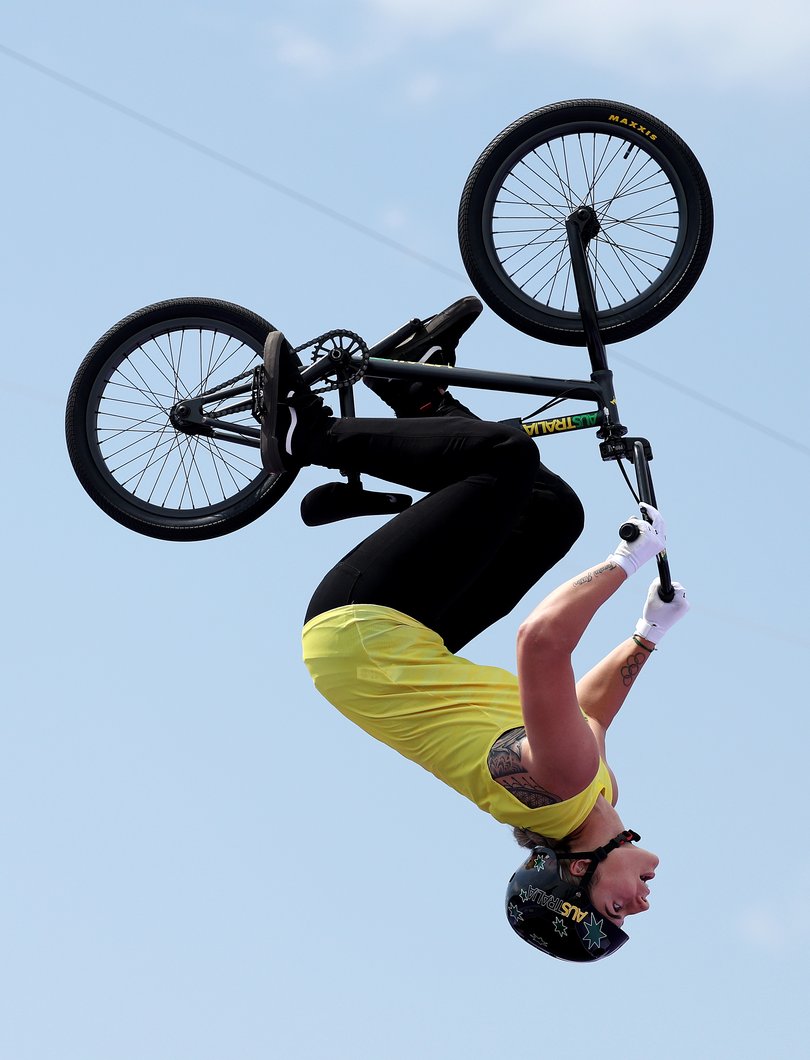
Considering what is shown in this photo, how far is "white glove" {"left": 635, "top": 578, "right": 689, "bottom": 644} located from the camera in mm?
6457

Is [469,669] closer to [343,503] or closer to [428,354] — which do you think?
[343,503]

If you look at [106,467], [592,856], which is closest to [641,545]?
[592,856]

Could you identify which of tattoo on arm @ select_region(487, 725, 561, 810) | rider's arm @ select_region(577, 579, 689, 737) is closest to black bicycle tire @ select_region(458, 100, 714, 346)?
rider's arm @ select_region(577, 579, 689, 737)

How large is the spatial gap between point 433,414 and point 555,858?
6.14 feet

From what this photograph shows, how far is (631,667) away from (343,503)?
129cm

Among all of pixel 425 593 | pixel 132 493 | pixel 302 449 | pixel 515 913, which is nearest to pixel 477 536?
pixel 425 593

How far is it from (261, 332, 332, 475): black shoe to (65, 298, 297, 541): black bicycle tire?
2.54 ft

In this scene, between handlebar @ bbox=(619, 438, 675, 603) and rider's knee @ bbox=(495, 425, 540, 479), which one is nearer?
rider's knee @ bbox=(495, 425, 540, 479)

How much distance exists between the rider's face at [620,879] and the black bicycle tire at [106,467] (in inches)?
87.4

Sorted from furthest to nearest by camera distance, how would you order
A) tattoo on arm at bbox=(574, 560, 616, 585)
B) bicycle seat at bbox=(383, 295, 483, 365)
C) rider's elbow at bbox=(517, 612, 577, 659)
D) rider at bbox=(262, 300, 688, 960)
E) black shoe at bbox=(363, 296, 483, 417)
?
bicycle seat at bbox=(383, 295, 483, 365) → black shoe at bbox=(363, 296, 483, 417) → rider at bbox=(262, 300, 688, 960) → tattoo on arm at bbox=(574, 560, 616, 585) → rider's elbow at bbox=(517, 612, 577, 659)

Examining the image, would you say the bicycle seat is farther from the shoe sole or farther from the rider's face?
the rider's face

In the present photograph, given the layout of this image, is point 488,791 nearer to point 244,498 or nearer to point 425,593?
point 425,593

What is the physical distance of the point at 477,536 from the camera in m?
5.97

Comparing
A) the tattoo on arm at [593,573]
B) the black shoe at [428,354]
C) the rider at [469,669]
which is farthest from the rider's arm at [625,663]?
the black shoe at [428,354]
